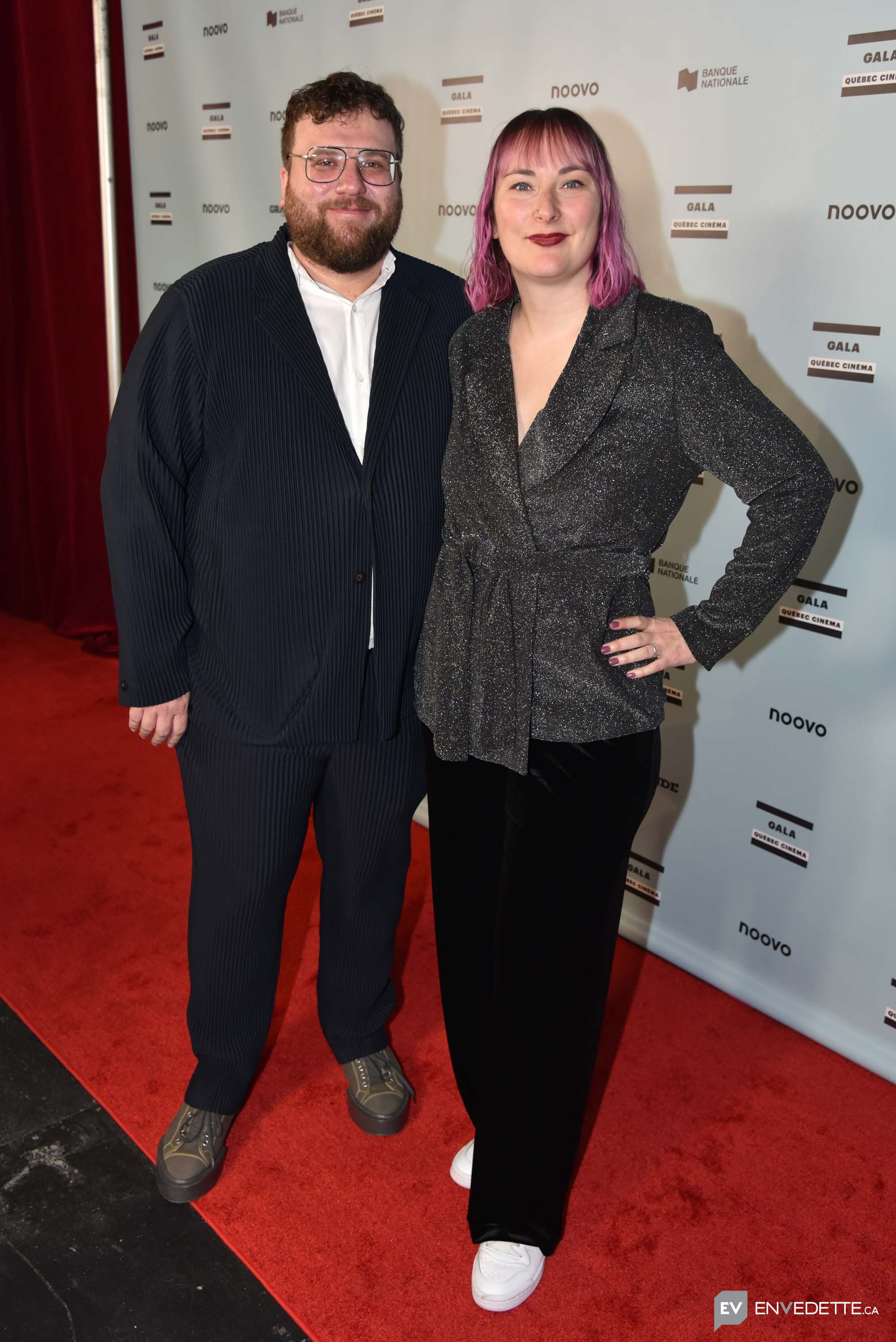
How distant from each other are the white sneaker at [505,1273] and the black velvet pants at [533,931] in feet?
0.08

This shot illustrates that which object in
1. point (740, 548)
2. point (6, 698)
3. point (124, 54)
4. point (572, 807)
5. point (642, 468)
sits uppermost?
point (124, 54)

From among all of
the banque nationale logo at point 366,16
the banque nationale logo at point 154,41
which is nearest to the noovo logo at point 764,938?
the banque nationale logo at point 366,16

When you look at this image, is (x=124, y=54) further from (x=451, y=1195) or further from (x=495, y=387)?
(x=451, y=1195)

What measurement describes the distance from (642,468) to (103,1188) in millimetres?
1558

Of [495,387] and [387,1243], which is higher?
[495,387]

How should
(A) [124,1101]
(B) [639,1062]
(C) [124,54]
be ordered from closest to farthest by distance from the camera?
(A) [124,1101], (B) [639,1062], (C) [124,54]

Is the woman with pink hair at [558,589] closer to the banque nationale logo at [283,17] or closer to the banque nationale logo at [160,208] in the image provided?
the banque nationale logo at [283,17]

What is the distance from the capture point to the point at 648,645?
162 centimetres

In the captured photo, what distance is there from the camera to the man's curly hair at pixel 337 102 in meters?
1.74

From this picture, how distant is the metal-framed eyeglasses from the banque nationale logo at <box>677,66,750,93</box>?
0.86m

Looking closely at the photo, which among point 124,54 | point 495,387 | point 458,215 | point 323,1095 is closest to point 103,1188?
point 323,1095

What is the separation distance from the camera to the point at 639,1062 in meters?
2.38

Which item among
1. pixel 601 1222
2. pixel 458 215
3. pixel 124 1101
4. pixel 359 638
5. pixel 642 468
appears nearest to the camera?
pixel 642 468

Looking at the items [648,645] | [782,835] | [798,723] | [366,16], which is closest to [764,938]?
[782,835]
